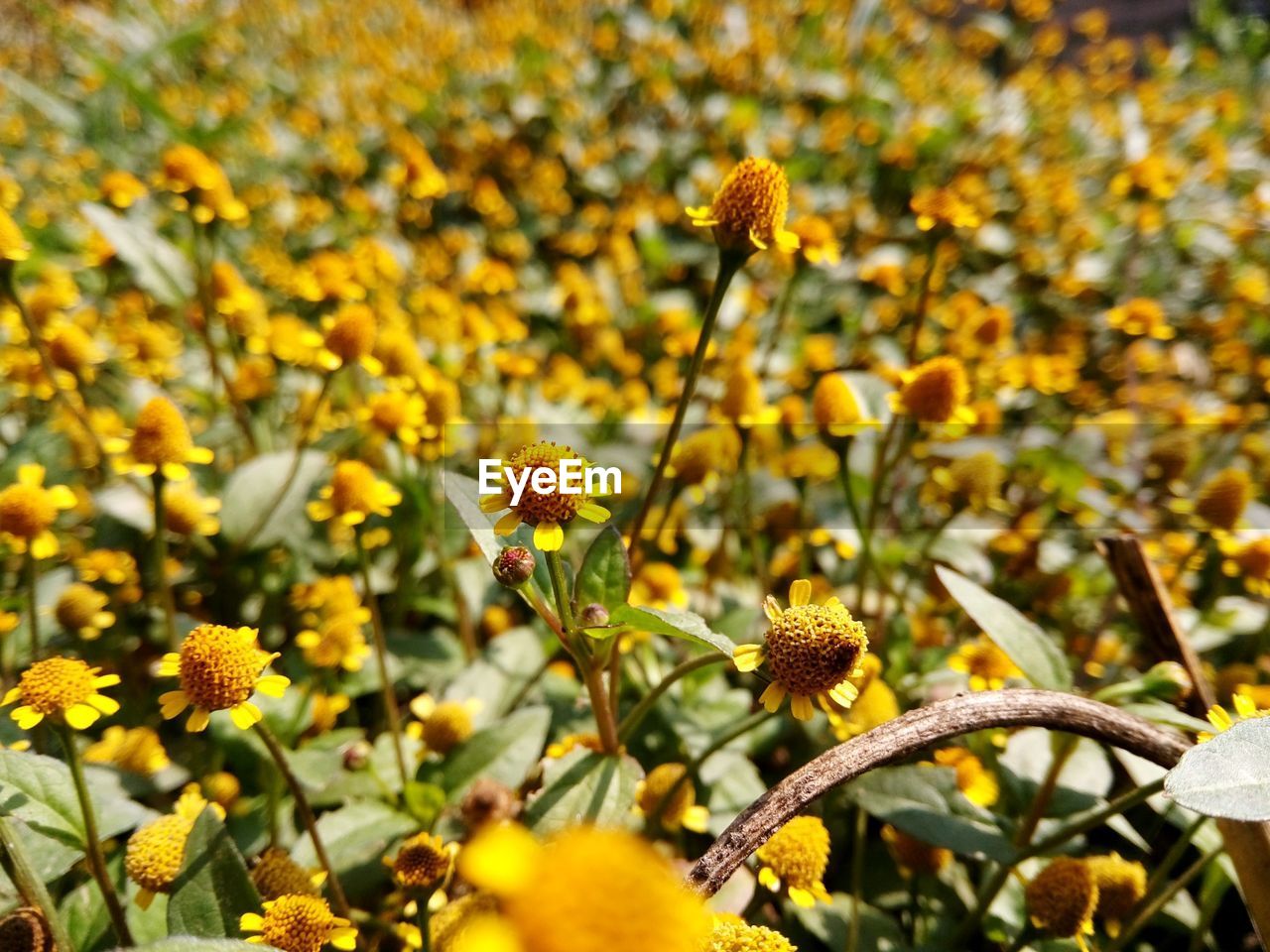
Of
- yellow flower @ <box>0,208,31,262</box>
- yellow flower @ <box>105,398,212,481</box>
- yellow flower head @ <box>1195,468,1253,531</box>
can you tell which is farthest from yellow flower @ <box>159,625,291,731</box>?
yellow flower head @ <box>1195,468,1253,531</box>

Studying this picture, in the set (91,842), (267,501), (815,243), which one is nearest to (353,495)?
(267,501)

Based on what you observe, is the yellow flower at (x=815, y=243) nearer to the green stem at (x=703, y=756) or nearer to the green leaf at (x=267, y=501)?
the green stem at (x=703, y=756)

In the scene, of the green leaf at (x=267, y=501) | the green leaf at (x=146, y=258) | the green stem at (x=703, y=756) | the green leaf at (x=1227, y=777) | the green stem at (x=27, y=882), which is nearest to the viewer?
the green leaf at (x=1227, y=777)

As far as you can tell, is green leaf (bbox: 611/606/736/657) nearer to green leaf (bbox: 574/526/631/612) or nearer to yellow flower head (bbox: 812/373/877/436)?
green leaf (bbox: 574/526/631/612)

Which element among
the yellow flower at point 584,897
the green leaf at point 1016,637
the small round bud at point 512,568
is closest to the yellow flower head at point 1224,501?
the green leaf at point 1016,637

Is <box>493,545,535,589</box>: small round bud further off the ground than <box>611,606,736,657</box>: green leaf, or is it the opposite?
<box>493,545,535,589</box>: small round bud

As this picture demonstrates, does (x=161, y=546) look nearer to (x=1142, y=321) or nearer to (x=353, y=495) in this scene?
(x=353, y=495)
